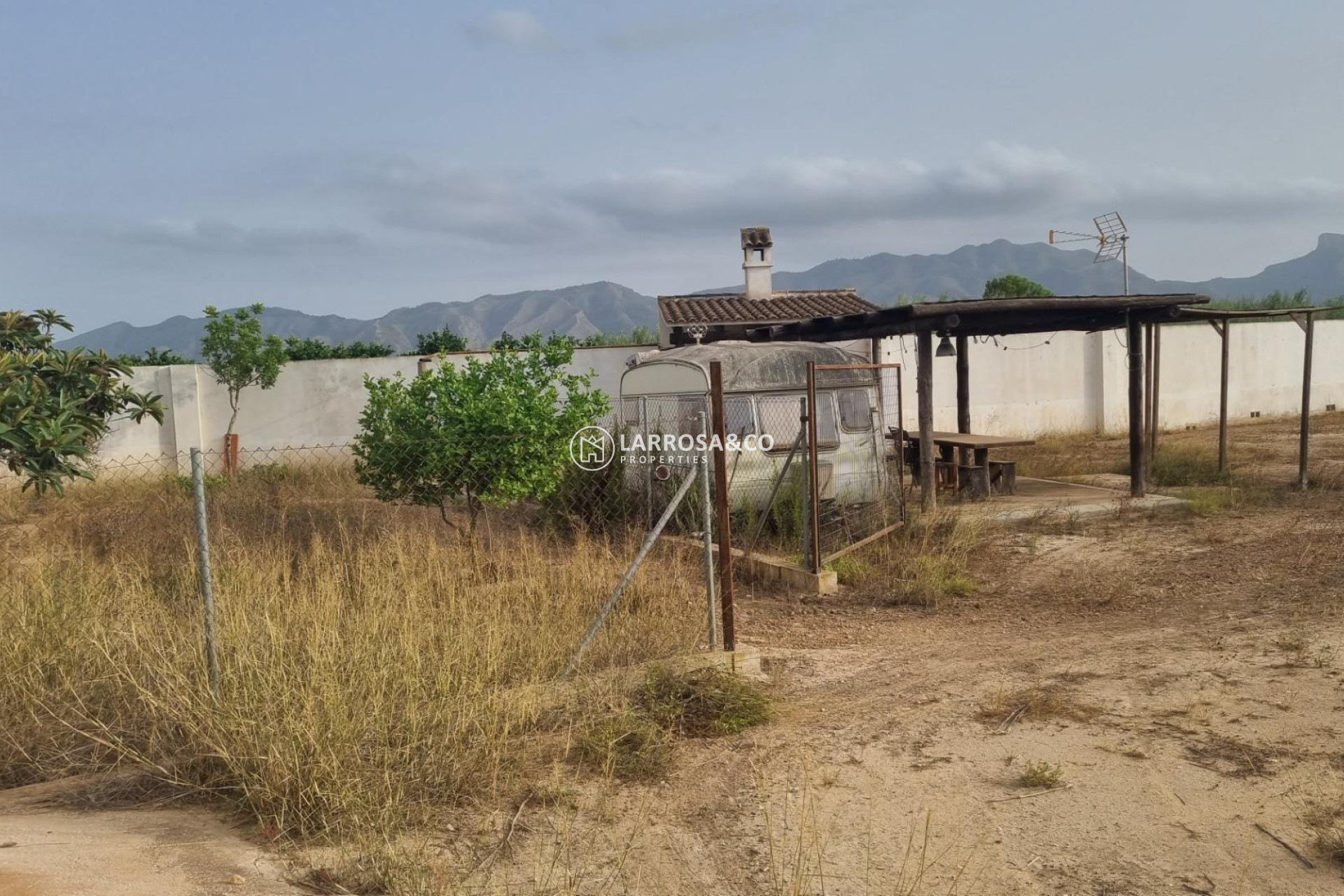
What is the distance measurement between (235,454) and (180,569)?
1089 cm

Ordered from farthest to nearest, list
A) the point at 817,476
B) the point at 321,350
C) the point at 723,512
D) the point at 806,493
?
the point at 321,350, the point at 817,476, the point at 806,493, the point at 723,512

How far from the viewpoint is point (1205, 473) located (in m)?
14.0

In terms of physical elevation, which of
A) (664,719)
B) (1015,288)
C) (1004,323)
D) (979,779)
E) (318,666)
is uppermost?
(1015,288)

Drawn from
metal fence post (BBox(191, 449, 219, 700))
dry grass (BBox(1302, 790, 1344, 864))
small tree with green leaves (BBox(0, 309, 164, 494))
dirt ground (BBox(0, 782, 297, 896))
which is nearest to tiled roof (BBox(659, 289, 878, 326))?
small tree with green leaves (BBox(0, 309, 164, 494))

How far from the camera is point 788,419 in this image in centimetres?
1037

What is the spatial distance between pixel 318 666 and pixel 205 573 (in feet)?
2.28

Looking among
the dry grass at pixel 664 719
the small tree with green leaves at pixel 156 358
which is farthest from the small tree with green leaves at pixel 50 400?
the small tree with green leaves at pixel 156 358

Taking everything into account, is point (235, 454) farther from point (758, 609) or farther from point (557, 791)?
point (557, 791)

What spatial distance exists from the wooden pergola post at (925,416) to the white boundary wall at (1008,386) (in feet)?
23.9

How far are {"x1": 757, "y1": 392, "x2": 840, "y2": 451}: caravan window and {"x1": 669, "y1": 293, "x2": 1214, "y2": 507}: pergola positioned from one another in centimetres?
144

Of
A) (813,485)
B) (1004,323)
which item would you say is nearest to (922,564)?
(813,485)

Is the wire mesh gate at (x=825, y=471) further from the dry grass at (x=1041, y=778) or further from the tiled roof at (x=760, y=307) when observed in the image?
the tiled roof at (x=760, y=307)

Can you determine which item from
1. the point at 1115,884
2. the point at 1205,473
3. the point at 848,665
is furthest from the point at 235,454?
the point at 1115,884

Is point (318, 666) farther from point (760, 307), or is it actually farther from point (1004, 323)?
point (760, 307)
